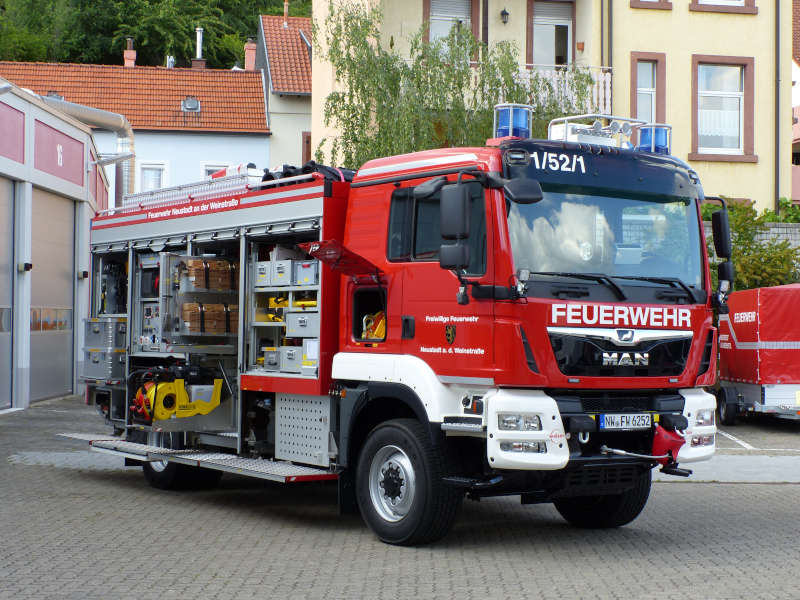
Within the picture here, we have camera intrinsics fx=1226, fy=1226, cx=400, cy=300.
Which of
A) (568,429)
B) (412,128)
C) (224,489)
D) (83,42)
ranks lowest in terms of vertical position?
(224,489)

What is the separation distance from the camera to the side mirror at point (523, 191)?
8.38 metres

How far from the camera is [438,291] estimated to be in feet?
29.2

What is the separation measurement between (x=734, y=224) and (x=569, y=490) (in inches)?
558

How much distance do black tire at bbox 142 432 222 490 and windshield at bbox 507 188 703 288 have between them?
493 cm

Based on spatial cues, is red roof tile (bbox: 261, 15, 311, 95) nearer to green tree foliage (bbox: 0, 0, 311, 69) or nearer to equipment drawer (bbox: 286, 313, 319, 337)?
green tree foliage (bbox: 0, 0, 311, 69)

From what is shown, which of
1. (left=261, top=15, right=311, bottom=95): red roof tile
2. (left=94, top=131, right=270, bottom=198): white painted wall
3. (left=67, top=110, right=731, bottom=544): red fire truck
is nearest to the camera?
(left=67, top=110, right=731, bottom=544): red fire truck

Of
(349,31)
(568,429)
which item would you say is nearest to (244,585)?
(568,429)

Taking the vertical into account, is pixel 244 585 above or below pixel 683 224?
below

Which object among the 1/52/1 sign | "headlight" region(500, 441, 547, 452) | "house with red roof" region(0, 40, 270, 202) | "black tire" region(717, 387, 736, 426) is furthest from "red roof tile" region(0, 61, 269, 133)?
"headlight" region(500, 441, 547, 452)

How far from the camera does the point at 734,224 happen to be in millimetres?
21891

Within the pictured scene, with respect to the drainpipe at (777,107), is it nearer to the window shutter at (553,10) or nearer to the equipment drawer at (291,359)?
the window shutter at (553,10)

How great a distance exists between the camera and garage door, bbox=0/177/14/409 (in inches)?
811

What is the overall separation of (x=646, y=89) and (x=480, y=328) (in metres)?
18.3

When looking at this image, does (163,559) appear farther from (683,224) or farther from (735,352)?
(735,352)
